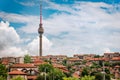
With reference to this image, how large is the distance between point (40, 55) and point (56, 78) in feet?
209

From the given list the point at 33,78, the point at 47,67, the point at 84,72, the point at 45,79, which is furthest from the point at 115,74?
the point at 45,79

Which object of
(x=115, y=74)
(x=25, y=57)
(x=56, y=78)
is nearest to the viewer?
(x=56, y=78)

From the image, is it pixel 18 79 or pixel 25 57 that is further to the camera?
pixel 25 57

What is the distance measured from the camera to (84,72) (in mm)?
57969

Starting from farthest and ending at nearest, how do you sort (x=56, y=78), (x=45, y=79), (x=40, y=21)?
(x=40, y=21)
(x=56, y=78)
(x=45, y=79)

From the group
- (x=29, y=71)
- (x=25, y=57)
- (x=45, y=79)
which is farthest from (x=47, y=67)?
(x=25, y=57)

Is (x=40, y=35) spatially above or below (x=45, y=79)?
above

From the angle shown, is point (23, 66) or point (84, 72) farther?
point (23, 66)

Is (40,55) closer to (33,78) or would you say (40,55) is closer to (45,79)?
(33,78)

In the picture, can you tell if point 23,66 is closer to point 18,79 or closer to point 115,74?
point 115,74

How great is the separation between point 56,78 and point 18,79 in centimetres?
1128

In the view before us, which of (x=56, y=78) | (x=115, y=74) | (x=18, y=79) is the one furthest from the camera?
(x=115, y=74)

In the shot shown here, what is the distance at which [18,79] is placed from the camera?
3962 cm

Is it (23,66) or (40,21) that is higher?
(40,21)
